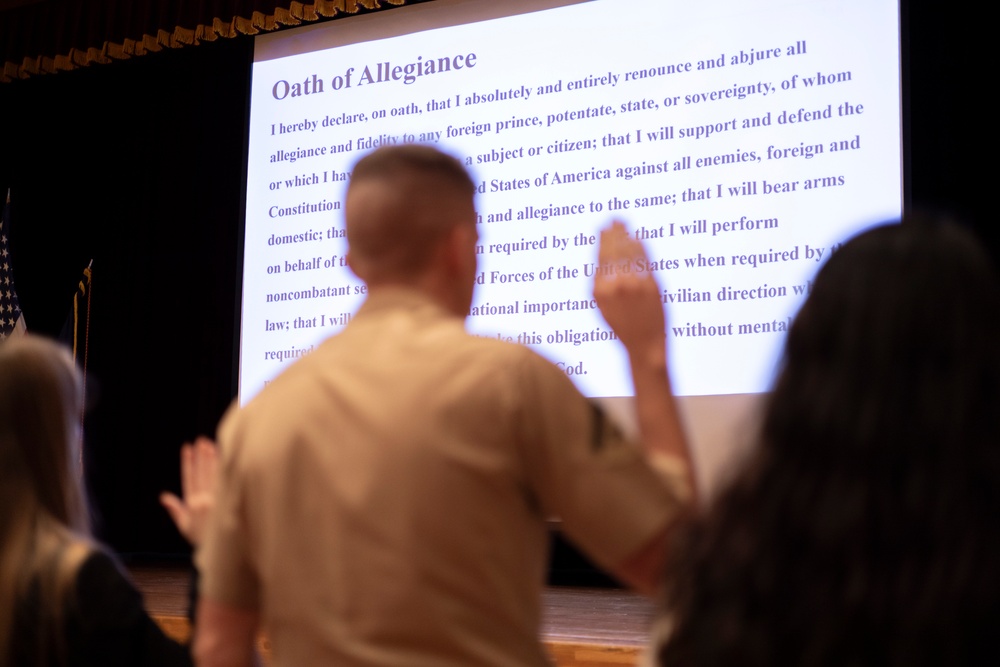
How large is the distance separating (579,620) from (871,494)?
2.63 metres

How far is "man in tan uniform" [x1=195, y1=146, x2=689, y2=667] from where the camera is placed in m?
1.14

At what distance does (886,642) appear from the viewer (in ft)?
2.56

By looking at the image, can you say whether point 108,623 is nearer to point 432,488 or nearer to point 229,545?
point 229,545

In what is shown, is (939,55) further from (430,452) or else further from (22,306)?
(22,306)

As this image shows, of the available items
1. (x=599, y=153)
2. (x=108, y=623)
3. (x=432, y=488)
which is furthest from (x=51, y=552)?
(x=599, y=153)

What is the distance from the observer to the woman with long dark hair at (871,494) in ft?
2.57

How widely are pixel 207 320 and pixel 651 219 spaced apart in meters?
2.93

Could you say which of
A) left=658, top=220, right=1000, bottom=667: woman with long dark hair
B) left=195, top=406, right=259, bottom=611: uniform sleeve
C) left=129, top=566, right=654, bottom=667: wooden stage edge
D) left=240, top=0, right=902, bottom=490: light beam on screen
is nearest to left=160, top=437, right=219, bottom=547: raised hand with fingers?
left=195, top=406, right=259, bottom=611: uniform sleeve

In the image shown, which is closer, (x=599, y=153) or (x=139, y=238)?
(x=599, y=153)

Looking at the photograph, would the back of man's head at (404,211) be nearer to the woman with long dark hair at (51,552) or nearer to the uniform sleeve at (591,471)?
the uniform sleeve at (591,471)

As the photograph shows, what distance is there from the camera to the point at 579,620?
3.32 m

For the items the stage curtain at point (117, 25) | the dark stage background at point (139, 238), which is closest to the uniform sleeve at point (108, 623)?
the stage curtain at point (117, 25)

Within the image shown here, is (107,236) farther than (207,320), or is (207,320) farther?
(107,236)

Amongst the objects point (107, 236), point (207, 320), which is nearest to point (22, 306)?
point (107, 236)
